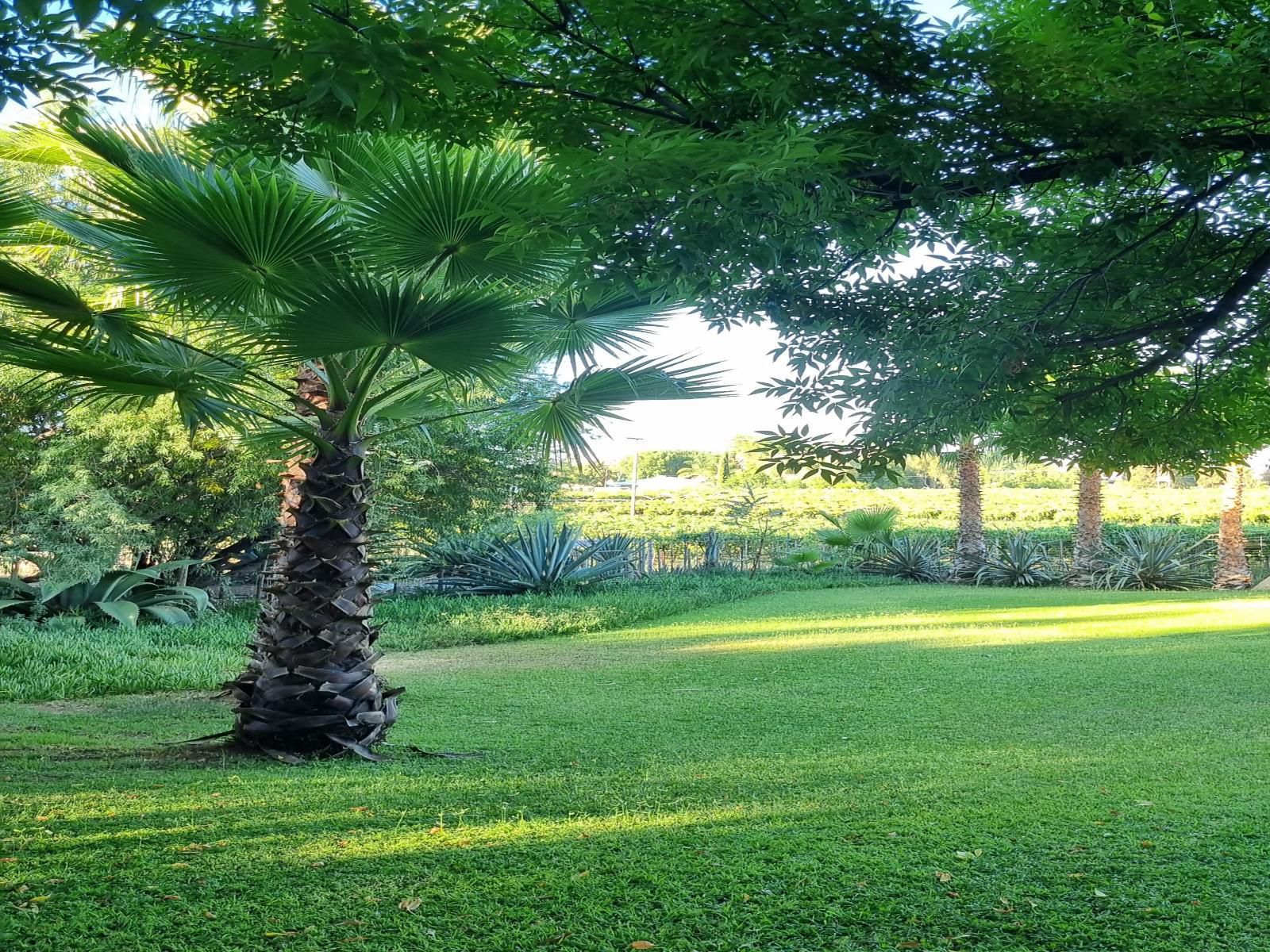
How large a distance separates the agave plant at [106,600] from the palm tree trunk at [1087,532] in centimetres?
1458

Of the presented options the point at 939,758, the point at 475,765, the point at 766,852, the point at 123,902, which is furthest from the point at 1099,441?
the point at 123,902

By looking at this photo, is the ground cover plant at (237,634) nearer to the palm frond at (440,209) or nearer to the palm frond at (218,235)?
the palm frond at (218,235)

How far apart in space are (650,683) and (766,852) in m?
4.60

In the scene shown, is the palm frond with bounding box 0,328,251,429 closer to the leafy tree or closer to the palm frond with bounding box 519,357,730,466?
the palm frond with bounding box 519,357,730,466

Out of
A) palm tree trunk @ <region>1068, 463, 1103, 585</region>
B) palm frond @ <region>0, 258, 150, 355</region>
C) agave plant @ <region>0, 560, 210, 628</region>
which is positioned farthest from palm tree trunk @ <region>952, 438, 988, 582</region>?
palm frond @ <region>0, 258, 150, 355</region>

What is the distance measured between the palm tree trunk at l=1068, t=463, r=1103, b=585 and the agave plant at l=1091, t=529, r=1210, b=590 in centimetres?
19

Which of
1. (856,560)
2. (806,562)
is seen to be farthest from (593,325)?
(856,560)

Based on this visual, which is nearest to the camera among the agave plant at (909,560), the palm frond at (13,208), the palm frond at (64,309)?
the palm frond at (64,309)

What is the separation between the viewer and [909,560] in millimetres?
20781

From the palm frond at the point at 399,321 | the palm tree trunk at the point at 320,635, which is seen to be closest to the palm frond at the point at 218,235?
the palm frond at the point at 399,321

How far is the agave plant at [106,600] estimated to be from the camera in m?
11.6

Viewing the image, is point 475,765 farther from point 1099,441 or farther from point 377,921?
point 1099,441

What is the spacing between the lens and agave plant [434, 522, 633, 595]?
49.8ft

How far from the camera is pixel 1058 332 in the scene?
14.3 ft
